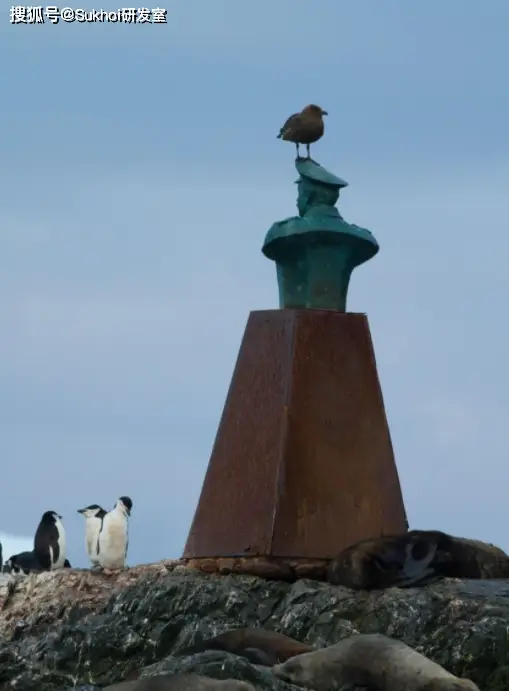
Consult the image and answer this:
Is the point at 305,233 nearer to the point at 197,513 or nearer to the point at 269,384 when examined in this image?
the point at 269,384

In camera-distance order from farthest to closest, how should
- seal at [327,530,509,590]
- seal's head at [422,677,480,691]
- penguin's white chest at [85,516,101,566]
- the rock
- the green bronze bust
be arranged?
penguin's white chest at [85,516,101,566]
the green bronze bust
seal at [327,530,509,590]
the rock
seal's head at [422,677,480,691]

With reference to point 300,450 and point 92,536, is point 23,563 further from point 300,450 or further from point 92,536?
point 300,450

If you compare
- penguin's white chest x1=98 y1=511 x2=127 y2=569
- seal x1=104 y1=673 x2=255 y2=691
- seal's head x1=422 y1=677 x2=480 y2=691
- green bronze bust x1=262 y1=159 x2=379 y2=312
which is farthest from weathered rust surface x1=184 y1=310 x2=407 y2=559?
seal x1=104 y1=673 x2=255 y2=691

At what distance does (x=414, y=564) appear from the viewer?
16.5 m

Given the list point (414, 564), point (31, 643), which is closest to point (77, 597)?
point (31, 643)

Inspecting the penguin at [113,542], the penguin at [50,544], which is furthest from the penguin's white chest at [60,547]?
the penguin at [113,542]

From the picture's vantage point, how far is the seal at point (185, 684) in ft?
44.2

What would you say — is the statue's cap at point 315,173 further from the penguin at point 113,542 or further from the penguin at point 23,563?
the penguin at point 23,563

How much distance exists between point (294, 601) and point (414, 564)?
3.54 feet

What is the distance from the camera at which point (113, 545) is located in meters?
20.4

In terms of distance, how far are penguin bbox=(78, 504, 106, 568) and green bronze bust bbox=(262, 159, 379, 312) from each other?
4.06 metres

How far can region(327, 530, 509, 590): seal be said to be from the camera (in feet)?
53.4

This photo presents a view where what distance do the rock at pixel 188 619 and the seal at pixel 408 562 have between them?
0.59ft

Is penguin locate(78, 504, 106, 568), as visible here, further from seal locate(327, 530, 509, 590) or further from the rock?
seal locate(327, 530, 509, 590)
